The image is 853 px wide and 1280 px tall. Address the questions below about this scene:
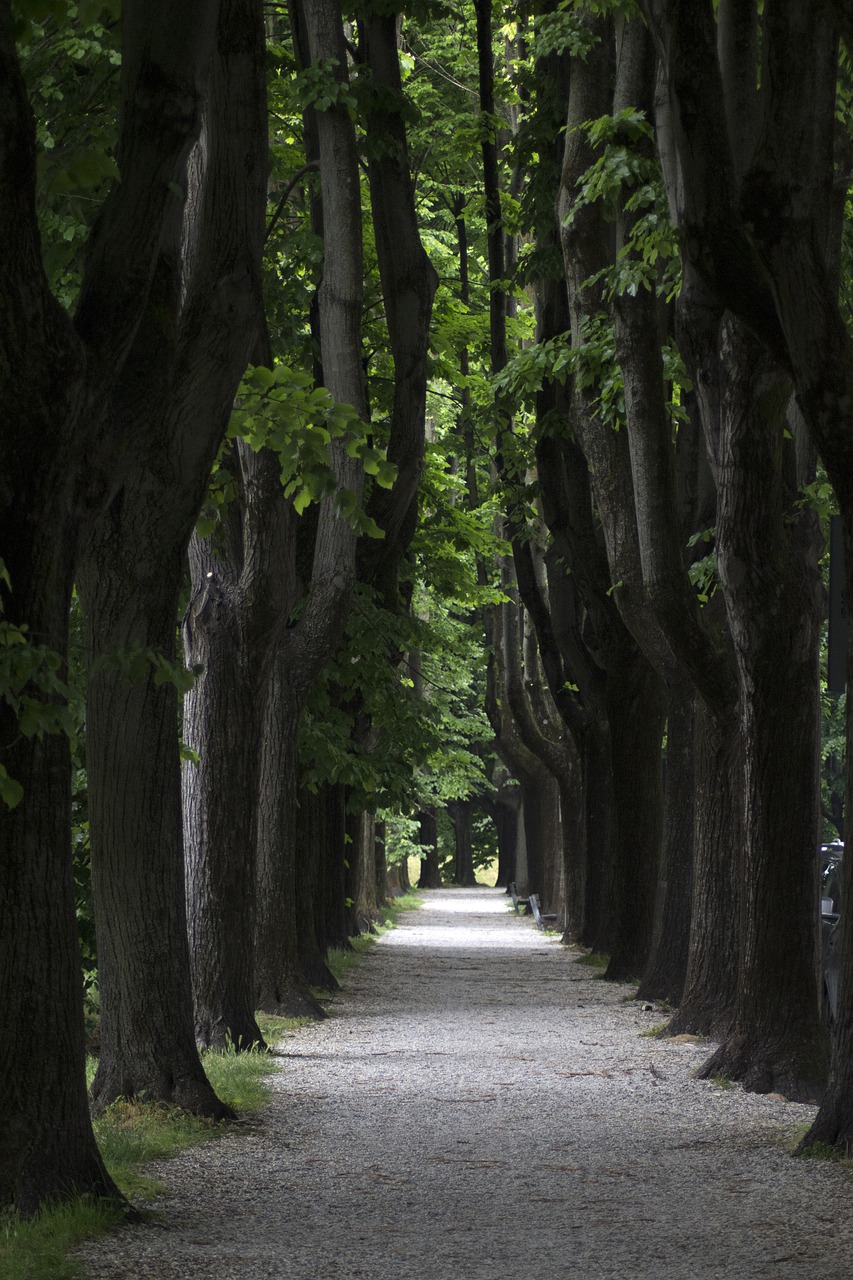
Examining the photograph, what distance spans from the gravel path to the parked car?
1112mm

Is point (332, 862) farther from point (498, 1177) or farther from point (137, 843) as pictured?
point (498, 1177)

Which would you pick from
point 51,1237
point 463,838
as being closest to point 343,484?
point 51,1237

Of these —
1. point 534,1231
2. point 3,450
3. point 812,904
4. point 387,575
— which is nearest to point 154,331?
point 3,450

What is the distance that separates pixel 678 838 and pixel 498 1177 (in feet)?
27.4

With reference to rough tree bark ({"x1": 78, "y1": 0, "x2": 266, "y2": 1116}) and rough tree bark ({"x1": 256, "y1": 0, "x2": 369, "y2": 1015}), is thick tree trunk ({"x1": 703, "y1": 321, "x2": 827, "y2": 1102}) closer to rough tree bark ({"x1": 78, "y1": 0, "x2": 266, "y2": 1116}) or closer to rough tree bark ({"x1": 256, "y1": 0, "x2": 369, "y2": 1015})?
rough tree bark ({"x1": 78, "y1": 0, "x2": 266, "y2": 1116})

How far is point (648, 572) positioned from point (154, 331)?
647 cm

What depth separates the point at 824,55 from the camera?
7473mm

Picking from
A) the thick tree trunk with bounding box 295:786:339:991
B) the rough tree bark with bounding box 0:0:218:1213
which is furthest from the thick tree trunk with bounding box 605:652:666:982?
the rough tree bark with bounding box 0:0:218:1213

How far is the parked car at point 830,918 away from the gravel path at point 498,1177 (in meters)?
1.11

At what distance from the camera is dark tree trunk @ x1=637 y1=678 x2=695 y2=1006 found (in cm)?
1565

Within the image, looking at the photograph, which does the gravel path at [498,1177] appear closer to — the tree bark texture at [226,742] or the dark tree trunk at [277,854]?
the tree bark texture at [226,742]

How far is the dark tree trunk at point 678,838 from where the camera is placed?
1565 cm

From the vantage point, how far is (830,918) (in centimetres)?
1329

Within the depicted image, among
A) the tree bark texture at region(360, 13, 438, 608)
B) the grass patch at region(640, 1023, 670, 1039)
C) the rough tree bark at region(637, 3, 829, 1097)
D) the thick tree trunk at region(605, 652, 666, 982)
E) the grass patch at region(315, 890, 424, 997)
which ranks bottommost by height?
the grass patch at region(640, 1023, 670, 1039)
